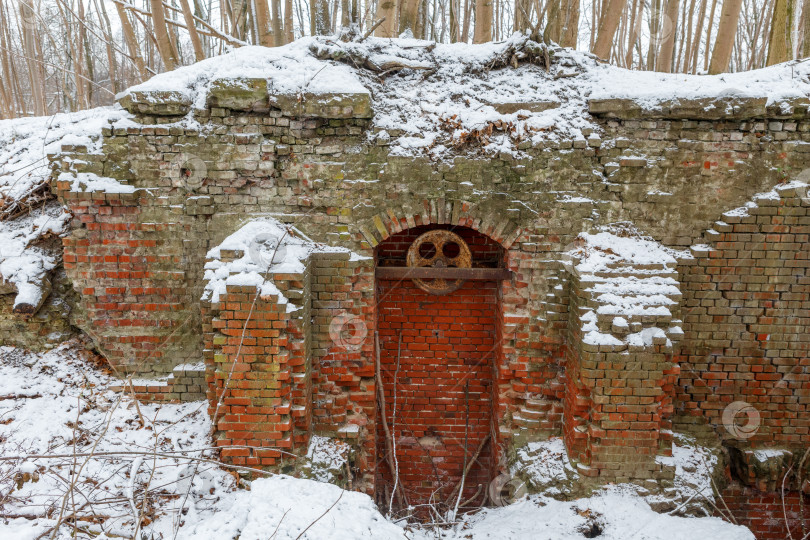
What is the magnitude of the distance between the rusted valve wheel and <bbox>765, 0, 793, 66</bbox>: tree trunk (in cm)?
482

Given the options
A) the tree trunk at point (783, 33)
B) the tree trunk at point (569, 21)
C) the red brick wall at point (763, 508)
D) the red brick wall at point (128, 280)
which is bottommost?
the red brick wall at point (763, 508)

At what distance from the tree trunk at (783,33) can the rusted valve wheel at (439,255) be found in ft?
15.8

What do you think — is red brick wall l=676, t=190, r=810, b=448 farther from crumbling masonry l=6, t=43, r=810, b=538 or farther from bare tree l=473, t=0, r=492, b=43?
bare tree l=473, t=0, r=492, b=43

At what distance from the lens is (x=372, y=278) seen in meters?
3.82

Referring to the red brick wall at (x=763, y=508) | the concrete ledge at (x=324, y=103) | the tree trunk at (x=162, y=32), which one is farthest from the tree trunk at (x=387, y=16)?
the red brick wall at (x=763, y=508)

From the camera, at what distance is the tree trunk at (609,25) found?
695cm

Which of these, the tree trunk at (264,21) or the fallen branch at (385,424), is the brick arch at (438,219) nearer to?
the fallen branch at (385,424)

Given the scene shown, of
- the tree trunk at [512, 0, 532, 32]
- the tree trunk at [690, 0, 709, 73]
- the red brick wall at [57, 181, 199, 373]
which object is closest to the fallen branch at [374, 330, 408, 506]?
the red brick wall at [57, 181, 199, 373]

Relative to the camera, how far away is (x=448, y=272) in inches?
155

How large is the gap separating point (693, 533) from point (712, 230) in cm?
229

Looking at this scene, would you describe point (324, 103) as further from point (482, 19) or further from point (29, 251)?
point (482, 19)

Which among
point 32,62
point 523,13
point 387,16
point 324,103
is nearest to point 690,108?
point 523,13

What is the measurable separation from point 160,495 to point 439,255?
2.70m

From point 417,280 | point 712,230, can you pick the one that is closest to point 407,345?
point 417,280
